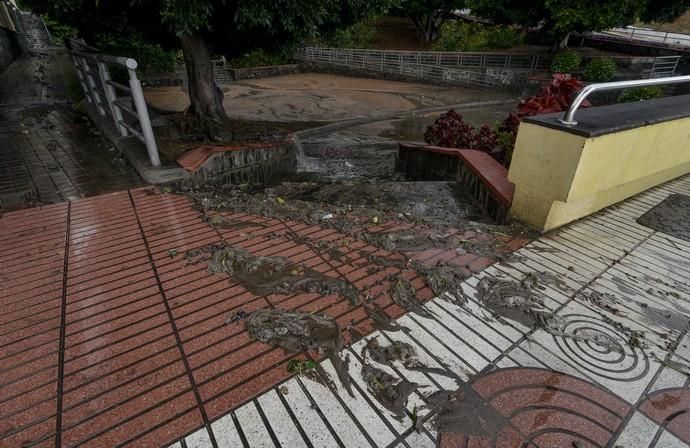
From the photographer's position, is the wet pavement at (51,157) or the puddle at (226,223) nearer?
the puddle at (226,223)

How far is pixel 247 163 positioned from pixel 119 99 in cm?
245

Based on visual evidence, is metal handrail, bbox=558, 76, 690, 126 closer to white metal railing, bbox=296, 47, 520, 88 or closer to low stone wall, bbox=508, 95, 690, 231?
low stone wall, bbox=508, 95, 690, 231

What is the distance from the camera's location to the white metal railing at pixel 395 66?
1557cm

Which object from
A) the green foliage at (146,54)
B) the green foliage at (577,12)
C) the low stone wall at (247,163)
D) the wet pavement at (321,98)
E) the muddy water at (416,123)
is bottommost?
the muddy water at (416,123)

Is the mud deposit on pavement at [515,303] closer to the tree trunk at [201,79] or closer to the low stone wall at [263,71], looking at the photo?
the tree trunk at [201,79]

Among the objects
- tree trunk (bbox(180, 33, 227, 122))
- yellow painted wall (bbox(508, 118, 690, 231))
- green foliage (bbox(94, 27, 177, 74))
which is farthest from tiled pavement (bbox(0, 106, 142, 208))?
green foliage (bbox(94, 27, 177, 74))

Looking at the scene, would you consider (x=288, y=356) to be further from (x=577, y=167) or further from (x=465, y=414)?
(x=577, y=167)

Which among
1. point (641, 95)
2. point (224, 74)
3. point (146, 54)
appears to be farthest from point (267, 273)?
point (224, 74)

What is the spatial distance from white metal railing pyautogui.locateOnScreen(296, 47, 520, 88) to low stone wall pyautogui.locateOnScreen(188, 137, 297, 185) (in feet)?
41.6

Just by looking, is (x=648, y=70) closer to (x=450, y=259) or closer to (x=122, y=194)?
(x=450, y=259)

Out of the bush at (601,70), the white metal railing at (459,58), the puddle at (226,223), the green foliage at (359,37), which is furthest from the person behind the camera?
the green foliage at (359,37)

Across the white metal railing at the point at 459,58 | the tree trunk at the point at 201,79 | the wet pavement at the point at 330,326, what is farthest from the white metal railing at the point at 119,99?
the white metal railing at the point at 459,58

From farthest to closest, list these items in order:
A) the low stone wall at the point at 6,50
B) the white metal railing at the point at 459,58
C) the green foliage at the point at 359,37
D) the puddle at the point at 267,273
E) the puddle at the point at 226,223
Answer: the green foliage at the point at 359,37
the white metal railing at the point at 459,58
the low stone wall at the point at 6,50
the puddle at the point at 226,223
the puddle at the point at 267,273

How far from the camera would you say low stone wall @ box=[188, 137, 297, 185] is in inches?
178
